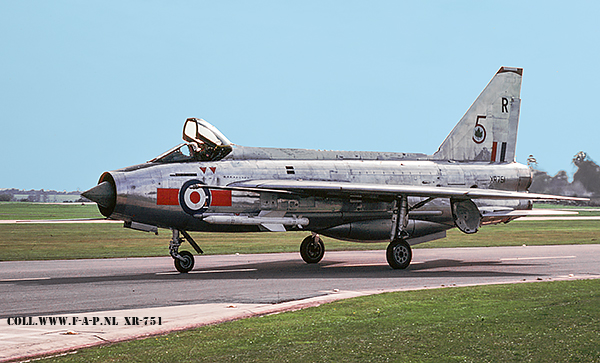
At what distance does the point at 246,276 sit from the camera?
50.5 ft

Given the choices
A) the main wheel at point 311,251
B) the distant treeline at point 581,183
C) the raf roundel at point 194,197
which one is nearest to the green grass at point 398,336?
the raf roundel at point 194,197

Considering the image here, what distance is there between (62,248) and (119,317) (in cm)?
1685

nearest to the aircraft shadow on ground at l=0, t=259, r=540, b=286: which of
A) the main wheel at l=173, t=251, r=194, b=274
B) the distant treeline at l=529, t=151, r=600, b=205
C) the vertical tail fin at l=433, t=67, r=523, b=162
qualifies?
the main wheel at l=173, t=251, r=194, b=274

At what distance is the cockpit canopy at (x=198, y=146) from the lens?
54.8ft

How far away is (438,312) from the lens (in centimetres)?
944

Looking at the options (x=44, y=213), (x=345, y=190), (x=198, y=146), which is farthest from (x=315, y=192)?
(x=44, y=213)

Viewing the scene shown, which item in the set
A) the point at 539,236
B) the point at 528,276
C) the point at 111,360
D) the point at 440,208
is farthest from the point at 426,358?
the point at 539,236

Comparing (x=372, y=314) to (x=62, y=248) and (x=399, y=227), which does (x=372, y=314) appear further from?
(x=62, y=248)

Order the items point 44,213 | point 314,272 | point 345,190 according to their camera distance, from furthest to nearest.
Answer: point 44,213, point 314,272, point 345,190

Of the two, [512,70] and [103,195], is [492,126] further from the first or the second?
[103,195]

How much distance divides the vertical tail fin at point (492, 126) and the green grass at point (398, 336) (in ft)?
39.1

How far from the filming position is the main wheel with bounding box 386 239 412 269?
56.6ft

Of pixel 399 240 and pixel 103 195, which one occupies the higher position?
pixel 103 195

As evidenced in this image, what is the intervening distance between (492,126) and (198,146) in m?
10.9
